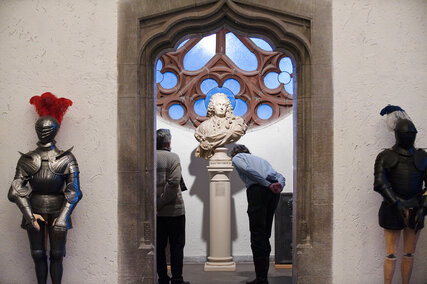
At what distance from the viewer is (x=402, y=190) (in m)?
5.44

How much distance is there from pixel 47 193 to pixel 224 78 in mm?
4253

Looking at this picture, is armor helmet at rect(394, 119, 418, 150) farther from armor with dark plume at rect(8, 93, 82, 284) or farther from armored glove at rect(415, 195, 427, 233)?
armor with dark plume at rect(8, 93, 82, 284)

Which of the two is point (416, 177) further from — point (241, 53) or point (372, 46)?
point (241, 53)

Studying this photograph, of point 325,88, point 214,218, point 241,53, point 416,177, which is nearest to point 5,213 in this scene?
point 214,218

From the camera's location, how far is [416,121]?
19.5 ft

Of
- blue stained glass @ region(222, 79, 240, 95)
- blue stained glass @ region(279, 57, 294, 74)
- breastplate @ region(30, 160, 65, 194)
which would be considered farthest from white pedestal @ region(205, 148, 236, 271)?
breastplate @ region(30, 160, 65, 194)

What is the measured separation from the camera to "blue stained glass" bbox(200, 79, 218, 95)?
9.15m

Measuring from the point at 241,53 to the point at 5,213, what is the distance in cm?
452

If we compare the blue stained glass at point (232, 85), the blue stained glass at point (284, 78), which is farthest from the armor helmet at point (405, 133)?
the blue stained glass at point (232, 85)

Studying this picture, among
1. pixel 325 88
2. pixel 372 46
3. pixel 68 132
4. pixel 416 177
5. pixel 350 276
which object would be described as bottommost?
pixel 350 276

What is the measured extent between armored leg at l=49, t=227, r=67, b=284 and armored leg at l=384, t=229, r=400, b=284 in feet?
9.27

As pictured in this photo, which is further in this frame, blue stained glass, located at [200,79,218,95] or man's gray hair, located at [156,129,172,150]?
blue stained glass, located at [200,79,218,95]

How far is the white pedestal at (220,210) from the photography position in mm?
7590

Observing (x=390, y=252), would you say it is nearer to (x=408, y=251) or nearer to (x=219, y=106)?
(x=408, y=251)
